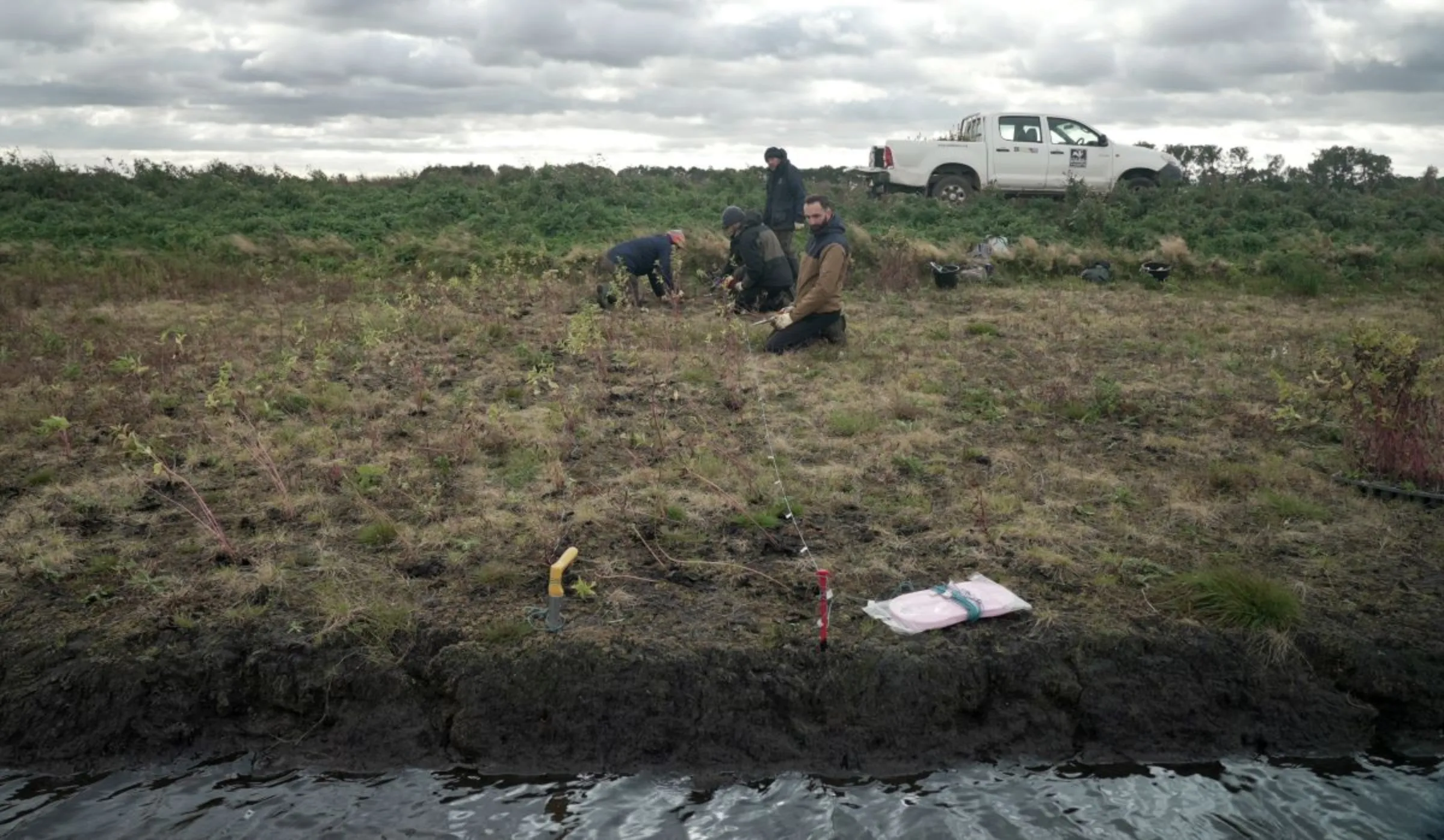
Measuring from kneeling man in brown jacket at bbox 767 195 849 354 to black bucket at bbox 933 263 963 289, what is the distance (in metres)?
3.71

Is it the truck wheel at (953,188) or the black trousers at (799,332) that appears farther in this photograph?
the truck wheel at (953,188)

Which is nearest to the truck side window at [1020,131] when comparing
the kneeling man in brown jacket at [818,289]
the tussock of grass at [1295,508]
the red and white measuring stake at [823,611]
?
the kneeling man in brown jacket at [818,289]

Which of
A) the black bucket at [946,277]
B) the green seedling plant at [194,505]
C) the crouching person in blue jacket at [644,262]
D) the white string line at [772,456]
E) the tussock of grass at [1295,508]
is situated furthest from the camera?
the black bucket at [946,277]

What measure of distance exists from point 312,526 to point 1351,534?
538cm

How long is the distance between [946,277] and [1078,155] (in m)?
5.62

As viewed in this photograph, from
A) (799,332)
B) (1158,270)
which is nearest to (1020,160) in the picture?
(1158,270)

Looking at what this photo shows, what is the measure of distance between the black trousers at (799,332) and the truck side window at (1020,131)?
904 cm

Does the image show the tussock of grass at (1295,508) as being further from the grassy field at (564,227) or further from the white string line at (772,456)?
the grassy field at (564,227)

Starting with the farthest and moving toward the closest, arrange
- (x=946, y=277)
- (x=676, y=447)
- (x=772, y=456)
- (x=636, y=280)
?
1. (x=946, y=277)
2. (x=636, y=280)
3. (x=676, y=447)
4. (x=772, y=456)

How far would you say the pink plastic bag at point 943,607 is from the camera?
4496 mm

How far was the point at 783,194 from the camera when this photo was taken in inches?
456

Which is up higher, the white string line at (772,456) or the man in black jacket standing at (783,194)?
the man in black jacket standing at (783,194)

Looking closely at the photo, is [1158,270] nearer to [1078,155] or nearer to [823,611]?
[1078,155]

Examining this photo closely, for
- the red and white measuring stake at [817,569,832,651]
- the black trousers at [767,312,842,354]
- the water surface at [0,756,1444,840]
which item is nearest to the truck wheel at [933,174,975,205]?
the black trousers at [767,312,842,354]
